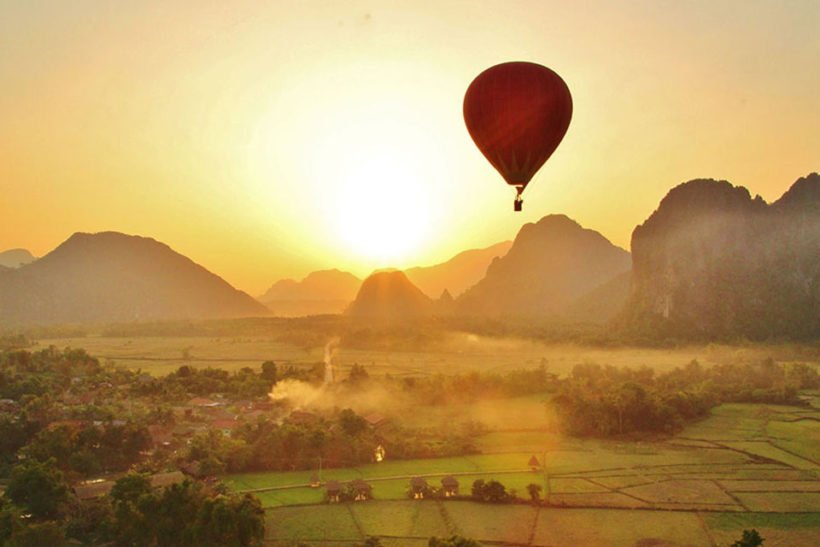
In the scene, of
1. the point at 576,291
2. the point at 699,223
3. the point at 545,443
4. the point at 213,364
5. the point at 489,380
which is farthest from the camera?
the point at 576,291

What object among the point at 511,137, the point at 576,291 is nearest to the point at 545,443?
the point at 511,137

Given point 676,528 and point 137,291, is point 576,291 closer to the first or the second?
point 137,291

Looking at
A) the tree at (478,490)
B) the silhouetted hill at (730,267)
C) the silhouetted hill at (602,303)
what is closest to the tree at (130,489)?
the tree at (478,490)

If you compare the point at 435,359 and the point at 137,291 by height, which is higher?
the point at 137,291

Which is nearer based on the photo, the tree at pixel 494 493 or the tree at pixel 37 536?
the tree at pixel 37 536

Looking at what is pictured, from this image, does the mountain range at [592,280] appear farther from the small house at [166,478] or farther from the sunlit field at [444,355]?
the small house at [166,478]

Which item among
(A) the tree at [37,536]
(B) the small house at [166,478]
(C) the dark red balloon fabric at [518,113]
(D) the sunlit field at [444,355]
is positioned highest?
(C) the dark red balloon fabric at [518,113]

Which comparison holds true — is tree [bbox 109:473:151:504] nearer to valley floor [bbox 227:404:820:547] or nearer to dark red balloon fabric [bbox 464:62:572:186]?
valley floor [bbox 227:404:820:547]
